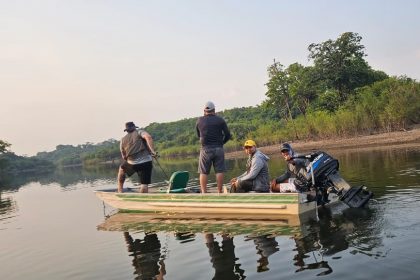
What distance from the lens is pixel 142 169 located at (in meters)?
11.3

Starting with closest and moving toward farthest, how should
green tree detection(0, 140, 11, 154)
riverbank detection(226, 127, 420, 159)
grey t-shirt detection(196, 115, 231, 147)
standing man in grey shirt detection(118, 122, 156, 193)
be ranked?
grey t-shirt detection(196, 115, 231, 147)
standing man in grey shirt detection(118, 122, 156, 193)
riverbank detection(226, 127, 420, 159)
green tree detection(0, 140, 11, 154)

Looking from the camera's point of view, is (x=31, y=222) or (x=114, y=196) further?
(x=31, y=222)

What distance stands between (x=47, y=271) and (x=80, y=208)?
8.19 metres

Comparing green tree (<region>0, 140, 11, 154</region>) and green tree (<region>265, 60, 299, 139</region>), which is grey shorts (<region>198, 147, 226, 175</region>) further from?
green tree (<region>0, 140, 11, 154</region>)

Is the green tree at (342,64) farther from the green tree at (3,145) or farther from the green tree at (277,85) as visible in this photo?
the green tree at (3,145)

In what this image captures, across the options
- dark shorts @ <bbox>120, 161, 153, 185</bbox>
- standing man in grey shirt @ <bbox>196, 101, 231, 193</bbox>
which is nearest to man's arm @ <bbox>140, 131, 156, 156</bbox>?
dark shorts @ <bbox>120, 161, 153, 185</bbox>

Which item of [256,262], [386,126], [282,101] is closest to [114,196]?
[256,262]

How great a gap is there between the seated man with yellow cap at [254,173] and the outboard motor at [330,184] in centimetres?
98

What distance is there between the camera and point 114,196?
11852mm

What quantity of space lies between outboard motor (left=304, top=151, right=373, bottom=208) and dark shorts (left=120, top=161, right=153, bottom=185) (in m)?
Answer: 4.30

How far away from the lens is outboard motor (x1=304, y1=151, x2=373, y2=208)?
8.57 m

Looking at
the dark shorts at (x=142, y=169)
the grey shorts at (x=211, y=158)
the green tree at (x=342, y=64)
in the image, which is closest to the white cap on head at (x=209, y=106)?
the grey shorts at (x=211, y=158)

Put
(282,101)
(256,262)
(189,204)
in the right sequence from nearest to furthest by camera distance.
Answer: (256,262) < (189,204) < (282,101)

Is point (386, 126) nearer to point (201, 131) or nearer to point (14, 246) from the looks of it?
point (201, 131)
